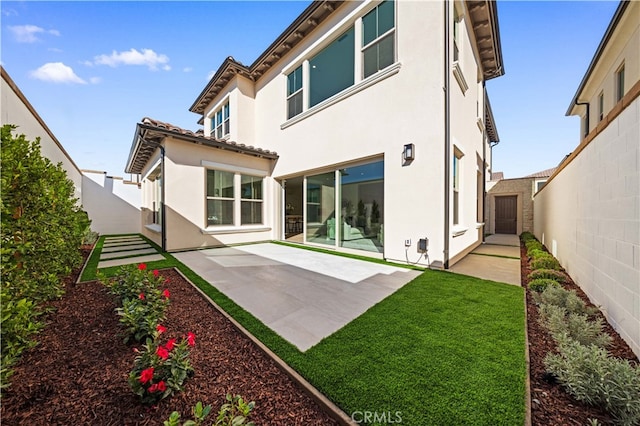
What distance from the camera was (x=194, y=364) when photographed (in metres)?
2.21

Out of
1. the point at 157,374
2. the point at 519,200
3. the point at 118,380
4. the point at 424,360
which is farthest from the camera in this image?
the point at 519,200

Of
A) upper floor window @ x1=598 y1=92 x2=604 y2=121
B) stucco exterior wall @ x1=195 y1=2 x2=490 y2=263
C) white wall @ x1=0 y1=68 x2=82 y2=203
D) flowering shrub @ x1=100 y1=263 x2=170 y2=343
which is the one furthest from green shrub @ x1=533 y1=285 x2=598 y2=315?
upper floor window @ x1=598 y1=92 x2=604 y2=121

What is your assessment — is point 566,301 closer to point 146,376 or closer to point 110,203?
Result: point 146,376

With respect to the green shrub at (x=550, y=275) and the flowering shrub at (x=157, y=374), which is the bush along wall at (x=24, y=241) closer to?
the flowering shrub at (x=157, y=374)

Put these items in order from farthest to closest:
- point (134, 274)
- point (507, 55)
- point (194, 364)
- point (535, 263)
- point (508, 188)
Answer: point (508, 188) → point (507, 55) → point (535, 263) → point (134, 274) → point (194, 364)

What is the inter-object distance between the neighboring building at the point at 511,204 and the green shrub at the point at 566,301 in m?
13.4

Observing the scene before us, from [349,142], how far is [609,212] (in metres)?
5.25

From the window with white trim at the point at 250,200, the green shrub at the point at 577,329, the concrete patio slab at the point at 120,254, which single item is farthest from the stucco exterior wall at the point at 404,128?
the concrete patio slab at the point at 120,254

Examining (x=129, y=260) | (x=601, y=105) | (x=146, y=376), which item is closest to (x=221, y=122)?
(x=129, y=260)

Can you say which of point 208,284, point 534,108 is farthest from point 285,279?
point 534,108

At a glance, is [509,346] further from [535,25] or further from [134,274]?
[535,25]

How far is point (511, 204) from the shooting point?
1505 centimetres

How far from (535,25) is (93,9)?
1064cm

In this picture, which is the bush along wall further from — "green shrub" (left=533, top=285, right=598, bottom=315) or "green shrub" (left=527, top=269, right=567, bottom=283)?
"green shrub" (left=527, top=269, right=567, bottom=283)
